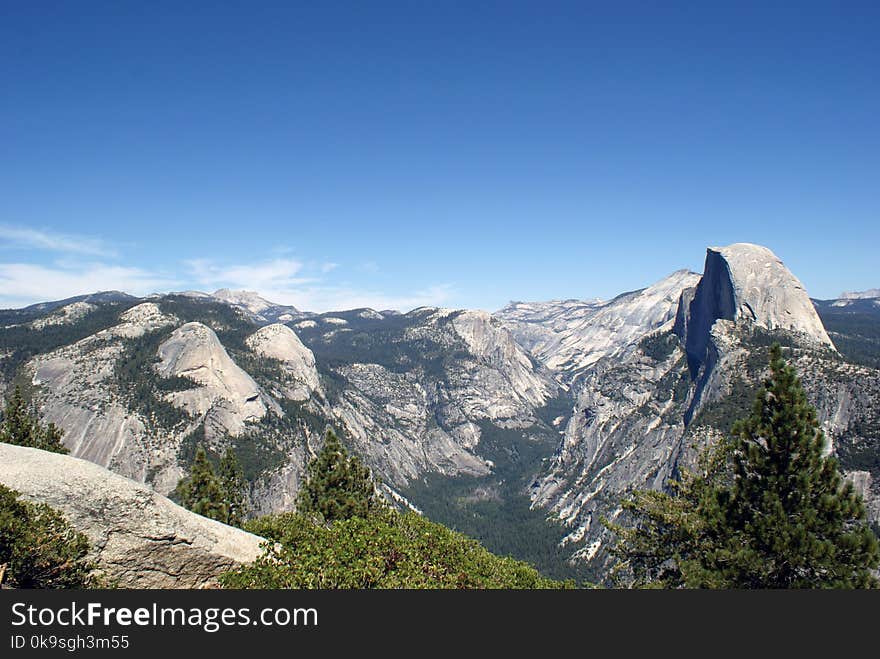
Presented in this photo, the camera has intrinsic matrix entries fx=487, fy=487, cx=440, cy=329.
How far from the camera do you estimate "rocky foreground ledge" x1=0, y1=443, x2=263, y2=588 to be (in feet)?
57.0

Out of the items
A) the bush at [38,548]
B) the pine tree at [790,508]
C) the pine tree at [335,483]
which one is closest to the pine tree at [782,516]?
the pine tree at [790,508]

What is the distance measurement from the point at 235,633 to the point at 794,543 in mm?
23476

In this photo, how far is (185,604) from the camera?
11.6 metres

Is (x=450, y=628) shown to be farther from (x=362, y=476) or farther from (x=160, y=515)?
(x=362, y=476)

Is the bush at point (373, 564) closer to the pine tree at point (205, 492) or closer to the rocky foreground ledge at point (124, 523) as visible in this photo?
the rocky foreground ledge at point (124, 523)

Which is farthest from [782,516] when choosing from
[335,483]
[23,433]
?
[23,433]

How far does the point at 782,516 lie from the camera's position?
22719 millimetres

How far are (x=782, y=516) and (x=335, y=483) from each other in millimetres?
34966

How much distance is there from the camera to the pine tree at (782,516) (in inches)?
851

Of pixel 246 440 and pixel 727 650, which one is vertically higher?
pixel 727 650

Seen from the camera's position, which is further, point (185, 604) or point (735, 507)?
point (735, 507)

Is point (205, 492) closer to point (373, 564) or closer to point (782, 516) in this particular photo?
point (373, 564)

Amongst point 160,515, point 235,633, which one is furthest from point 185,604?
point 160,515

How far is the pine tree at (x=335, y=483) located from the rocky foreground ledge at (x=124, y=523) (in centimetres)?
2282
